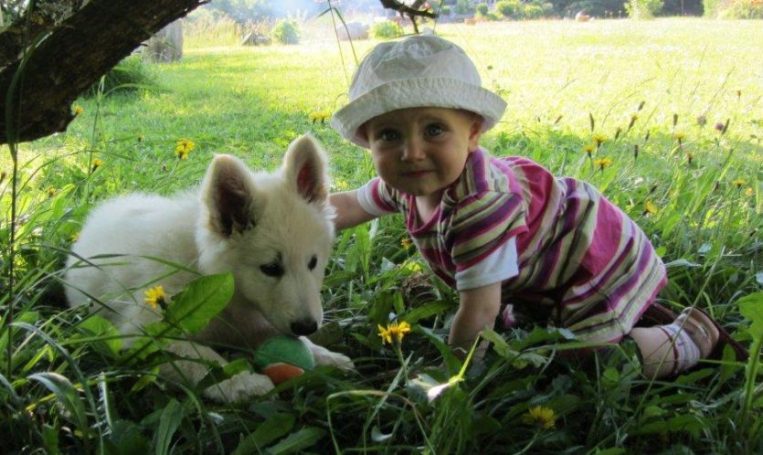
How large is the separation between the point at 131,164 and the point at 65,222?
4.71 feet

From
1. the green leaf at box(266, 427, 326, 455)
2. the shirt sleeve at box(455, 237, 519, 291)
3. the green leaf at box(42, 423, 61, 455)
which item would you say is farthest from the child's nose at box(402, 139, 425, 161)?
the green leaf at box(42, 423, 61, 455)

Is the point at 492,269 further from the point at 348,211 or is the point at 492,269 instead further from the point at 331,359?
the point at 348,211

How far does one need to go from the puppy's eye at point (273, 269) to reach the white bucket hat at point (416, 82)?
0.51m

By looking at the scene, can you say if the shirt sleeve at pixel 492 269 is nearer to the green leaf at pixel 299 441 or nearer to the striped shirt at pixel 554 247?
the striped shirt at pixel 554 247

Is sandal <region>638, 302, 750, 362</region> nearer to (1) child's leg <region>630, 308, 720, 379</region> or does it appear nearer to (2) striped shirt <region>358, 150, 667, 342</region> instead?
(1) child's leg <region>630, 308, 720, 379</region>

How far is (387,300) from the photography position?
2.60 metres

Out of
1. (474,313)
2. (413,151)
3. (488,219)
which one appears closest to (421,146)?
(413,151)

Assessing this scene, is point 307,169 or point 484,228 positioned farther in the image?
point 307,169

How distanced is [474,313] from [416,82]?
741mm

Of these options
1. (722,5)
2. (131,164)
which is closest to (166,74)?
(131,164)

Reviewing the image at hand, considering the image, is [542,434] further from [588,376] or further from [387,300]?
[387,300]

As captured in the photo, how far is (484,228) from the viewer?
2.21 m

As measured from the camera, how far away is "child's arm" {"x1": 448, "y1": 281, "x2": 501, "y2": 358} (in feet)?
7.40

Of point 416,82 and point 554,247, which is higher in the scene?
point 416,82
